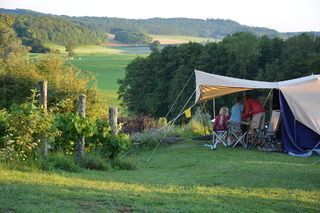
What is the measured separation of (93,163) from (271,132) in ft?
Result: 17.7

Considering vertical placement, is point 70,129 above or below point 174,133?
above

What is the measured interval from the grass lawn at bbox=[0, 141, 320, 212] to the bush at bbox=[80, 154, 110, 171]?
0.57 feet

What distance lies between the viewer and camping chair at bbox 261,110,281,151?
12398 millimetres

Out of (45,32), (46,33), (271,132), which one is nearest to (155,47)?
(45,32)

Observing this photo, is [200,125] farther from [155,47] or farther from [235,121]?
[155,47]

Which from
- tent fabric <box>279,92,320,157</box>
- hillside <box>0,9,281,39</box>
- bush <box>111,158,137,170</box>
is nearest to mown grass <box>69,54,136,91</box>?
hillside <box>0,9,281,39</box>

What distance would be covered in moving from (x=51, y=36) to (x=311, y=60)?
51.7 metres

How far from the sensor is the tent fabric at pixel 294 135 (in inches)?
474

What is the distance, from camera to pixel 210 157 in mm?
11430

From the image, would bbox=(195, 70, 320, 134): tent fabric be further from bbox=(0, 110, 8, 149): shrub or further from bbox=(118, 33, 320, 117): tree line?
bbox=(118, 33, 320, 117): tree line

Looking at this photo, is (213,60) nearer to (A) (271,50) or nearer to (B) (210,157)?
(A) (271,50)

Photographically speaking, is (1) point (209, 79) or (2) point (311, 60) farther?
(2) point (311, 60)

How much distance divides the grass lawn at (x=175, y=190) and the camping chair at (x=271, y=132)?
265 centimetres

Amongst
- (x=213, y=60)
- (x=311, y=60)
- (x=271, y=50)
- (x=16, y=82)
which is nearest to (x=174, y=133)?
(x=16, y=82)
